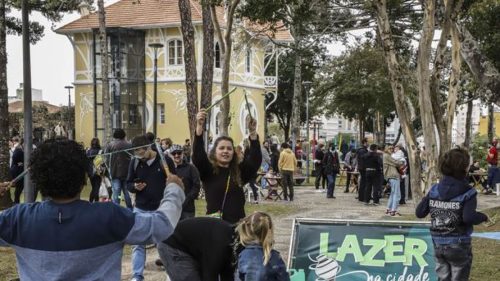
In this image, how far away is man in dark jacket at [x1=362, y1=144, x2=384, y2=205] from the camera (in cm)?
1631

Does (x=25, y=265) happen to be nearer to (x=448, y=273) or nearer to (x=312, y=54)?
(x=448, y=273)

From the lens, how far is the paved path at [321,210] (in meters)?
9.80

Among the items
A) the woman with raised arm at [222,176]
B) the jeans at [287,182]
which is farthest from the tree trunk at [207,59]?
the woman with raised arm at [222,176]

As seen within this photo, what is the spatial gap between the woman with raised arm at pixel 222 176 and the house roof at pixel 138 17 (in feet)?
94.6

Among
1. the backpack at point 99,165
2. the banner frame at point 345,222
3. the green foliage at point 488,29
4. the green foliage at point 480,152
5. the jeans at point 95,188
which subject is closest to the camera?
the banner frame at point 345,222

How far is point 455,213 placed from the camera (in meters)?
5.25

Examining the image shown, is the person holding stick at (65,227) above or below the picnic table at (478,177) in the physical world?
above

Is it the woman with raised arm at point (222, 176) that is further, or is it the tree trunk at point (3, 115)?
the tree trunk at point (3, 115)

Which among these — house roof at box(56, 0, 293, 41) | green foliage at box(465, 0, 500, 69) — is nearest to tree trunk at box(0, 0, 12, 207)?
green foliage at box(465, 0, 500, 69)

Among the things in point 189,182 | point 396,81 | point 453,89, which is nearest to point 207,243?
point 189,182

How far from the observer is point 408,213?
49.9 feet

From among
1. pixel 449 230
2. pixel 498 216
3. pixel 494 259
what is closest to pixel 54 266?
pixel 449 230

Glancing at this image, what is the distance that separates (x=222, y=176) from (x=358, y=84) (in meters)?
33.0

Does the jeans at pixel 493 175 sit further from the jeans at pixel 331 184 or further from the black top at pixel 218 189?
the black top at pixel 218 189
